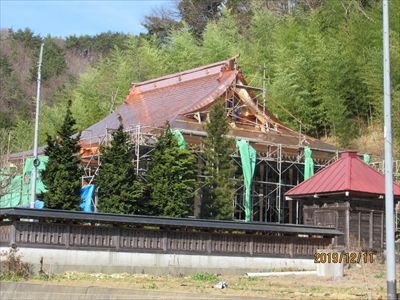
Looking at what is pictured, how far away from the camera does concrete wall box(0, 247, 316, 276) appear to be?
16.2 metres

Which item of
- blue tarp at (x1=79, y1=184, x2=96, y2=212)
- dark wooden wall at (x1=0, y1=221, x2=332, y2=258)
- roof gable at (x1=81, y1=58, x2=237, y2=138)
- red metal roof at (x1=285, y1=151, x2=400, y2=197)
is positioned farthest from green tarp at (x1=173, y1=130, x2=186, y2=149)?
dark wooden wall at (x1=0, y1=221, x2=332, y2=258)

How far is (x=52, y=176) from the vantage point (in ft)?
72.7

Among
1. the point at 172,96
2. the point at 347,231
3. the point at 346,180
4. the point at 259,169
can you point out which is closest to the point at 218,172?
the point at 346,180

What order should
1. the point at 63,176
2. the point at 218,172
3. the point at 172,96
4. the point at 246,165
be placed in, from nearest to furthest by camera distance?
the point at 63,176, the point at 218,172, the point at 246,165, the point at 172,96

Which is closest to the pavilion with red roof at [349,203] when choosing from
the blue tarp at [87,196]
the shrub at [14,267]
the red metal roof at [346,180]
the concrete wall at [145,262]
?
the red metal roof at [346,180]

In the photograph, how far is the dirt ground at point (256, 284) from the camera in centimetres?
1352

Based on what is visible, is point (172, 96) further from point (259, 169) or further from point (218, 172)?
point (218, 172)

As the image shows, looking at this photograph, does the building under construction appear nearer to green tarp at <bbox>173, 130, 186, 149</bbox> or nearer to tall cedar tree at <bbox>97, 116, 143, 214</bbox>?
green tarp at <bbox>173, 130, 186, 149</bbox>

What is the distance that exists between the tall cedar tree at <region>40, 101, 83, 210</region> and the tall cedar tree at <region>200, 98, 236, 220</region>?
455 centimetres

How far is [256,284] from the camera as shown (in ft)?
52.2

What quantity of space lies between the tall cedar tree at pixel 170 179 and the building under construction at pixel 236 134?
2017 mm

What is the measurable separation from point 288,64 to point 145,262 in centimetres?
2446
